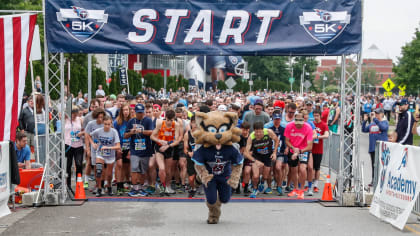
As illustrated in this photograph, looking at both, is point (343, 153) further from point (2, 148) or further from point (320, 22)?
point (2, 148)

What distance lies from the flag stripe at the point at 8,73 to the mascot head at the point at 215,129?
10.7ft

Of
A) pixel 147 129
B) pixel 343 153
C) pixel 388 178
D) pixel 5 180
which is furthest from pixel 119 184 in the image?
pixel 388 178

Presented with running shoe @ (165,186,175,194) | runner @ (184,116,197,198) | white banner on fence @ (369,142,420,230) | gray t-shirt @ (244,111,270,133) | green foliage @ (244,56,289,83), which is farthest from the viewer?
green foliage @ (244,56,289,83)

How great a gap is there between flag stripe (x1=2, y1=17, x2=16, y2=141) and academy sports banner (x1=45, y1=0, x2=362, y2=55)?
111 centimetres

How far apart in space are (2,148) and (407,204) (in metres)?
6.50

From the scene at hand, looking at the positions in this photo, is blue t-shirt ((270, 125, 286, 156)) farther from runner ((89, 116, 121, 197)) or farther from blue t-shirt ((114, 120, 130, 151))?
runner ((89, 116, 121, 197))

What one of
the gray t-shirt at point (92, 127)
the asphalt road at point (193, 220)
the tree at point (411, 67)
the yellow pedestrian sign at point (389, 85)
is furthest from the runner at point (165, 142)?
the yellow pedestrian sign at point (389, 85)

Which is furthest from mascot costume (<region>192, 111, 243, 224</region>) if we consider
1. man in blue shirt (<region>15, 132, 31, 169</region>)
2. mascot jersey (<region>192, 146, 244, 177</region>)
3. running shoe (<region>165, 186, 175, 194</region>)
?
man in blue shirt (<region>15, 132, 31, 169</region>)

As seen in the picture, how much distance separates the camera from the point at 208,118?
9.82 metres

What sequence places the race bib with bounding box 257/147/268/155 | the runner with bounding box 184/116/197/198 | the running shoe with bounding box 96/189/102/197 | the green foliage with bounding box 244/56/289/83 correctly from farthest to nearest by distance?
the green foliage with bounding box 244/56/289/83 → the race bib with bounding box 257/147/268/155 → the running shoe with bounding box 96/189/102/197 → the runner with bounding box 184/116/197/198

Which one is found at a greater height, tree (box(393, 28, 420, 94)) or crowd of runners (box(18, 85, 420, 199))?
tree (box(393, 28, 420, 94))

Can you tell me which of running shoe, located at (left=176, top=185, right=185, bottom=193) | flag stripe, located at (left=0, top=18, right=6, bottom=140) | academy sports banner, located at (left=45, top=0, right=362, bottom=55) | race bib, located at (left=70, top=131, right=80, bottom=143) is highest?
academy sports banner, located at (left=45, top=0, right=362, bottom=55)

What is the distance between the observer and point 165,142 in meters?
12.7

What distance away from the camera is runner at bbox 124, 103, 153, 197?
1264 cm
